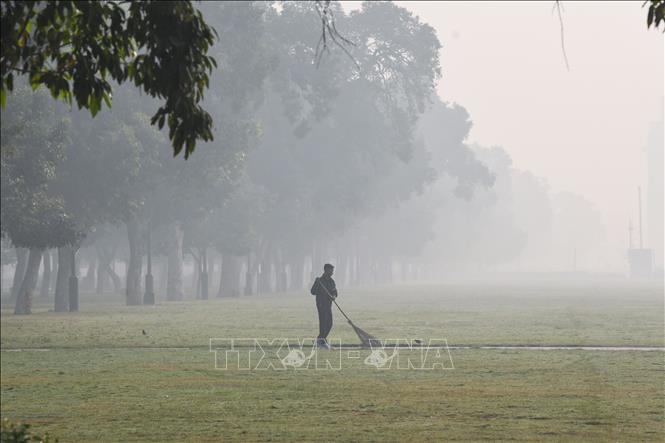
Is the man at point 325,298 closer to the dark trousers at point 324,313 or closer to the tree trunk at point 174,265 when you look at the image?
the dark trousers at point 324,313

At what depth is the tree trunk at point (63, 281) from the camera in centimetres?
4969

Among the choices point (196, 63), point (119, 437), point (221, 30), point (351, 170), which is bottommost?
point (119, 437)

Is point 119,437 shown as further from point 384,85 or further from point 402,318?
point 384,85

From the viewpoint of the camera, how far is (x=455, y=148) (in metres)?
111

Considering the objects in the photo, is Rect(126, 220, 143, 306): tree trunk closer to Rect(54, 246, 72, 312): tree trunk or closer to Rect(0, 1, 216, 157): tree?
Rect(54, 246, 72, 312): tree trunk

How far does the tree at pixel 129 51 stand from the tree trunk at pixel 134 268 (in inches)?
1900

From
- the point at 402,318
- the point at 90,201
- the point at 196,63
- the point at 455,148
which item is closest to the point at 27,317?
the point at 90,201

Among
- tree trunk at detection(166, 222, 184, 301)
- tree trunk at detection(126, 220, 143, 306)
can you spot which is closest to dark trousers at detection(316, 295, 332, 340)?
tree trunk at detection(126, 220, 143, 306)

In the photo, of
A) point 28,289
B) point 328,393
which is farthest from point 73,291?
point 328,393

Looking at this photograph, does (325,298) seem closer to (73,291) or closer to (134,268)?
(73,291)

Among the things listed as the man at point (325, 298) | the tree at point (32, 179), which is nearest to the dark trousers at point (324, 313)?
the man at point (325, 298)

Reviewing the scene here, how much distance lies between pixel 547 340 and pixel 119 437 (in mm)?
18354

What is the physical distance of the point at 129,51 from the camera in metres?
9.95

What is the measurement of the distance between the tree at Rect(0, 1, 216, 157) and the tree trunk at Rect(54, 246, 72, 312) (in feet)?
133
